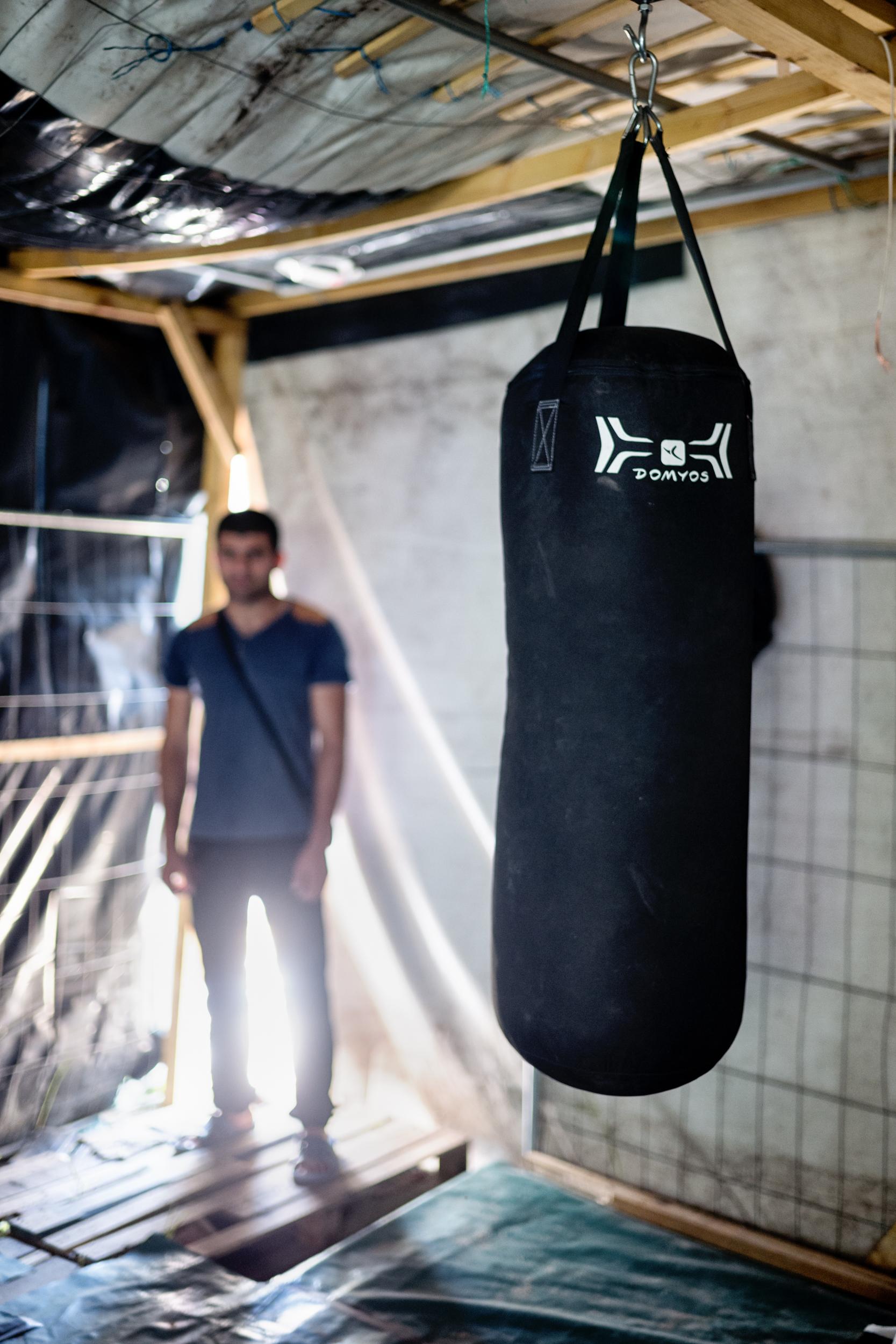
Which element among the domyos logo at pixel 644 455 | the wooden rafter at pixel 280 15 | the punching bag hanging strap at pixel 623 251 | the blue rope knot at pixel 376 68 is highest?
the blue rope knot at pixel 376 68

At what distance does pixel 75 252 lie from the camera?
330 centimetres

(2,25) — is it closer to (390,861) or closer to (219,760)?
(219,760)

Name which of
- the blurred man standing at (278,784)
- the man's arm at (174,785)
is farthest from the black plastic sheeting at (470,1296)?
the man's arm at (174,785)

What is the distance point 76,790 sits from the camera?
3.86m

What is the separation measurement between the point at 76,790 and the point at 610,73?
269 centimetres

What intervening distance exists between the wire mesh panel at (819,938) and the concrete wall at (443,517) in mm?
266

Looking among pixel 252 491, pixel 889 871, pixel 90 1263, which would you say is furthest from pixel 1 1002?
pixel 889 871

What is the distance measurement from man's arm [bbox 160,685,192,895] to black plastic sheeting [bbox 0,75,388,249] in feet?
4.58

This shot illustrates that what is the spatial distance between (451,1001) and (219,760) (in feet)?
Answer: 3.63

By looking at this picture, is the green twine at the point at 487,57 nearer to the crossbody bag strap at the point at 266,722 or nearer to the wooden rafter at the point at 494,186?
the wooden rafter at the point at 494,186

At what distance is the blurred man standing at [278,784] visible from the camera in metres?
3.40

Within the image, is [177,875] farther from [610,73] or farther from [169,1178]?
[610,73]

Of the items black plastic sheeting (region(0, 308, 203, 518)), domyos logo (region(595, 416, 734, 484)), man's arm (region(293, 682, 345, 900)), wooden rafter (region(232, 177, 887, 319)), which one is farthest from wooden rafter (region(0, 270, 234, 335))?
domyos logo (region(595, 416, 734, 484))

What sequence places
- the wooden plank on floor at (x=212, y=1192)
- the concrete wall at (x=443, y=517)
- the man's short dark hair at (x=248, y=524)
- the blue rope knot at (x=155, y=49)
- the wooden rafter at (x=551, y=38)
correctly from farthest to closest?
the man's short dark hair at (x=248, y=524) < the wooden plank on floor at (x=212, y=1192) < the concrete wall at (x=443, y=517) < the wooden rafter at (x=551, y=38) < the blue rope knot at (x=155, y=49)
